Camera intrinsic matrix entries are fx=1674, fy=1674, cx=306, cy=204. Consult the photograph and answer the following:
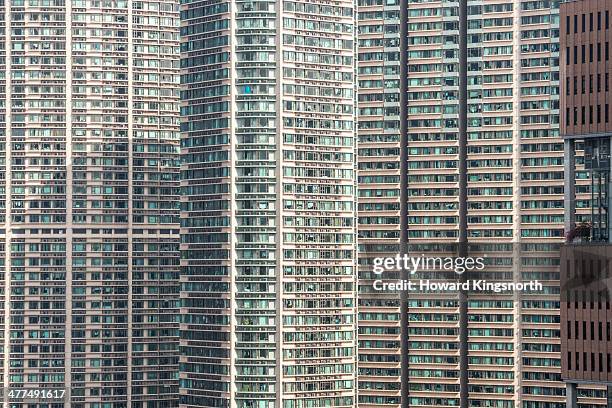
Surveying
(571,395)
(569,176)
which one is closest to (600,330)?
(571,395)

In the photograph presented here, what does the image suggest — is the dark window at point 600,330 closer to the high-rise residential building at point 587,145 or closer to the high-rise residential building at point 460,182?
the high-rise residential building at point 587,145

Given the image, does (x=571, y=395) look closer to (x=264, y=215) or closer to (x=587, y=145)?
(x=587, y=145)

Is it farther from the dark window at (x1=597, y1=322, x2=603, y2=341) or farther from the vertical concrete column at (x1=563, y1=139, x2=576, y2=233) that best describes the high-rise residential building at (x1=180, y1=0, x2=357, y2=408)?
the dark window at (x1=597, y1=322, x2=603, y2=341)

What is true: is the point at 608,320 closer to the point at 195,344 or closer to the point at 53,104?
the point at 195,344

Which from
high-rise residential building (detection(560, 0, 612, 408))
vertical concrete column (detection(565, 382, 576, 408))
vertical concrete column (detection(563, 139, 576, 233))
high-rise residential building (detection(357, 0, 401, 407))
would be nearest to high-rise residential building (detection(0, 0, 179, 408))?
high-rise residential building (detection(357, 0, 401, 407))

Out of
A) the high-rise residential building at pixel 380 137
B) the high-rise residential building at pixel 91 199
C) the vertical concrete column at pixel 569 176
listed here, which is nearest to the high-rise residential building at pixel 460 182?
the high-rise residential building at pixel 380 137

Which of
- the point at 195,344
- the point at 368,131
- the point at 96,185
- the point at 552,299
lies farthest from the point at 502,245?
the point at 96,185

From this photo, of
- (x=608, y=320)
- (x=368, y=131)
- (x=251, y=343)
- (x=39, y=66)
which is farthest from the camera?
(x=39, y=66)
